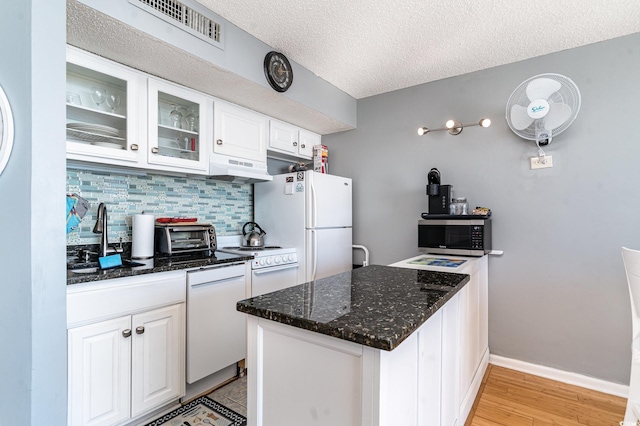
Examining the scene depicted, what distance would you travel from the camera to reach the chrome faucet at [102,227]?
1.89 metres

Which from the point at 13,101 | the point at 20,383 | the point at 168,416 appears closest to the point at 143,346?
the point at 168,416

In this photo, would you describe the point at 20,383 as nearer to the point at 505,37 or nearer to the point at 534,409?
the point at 534,409

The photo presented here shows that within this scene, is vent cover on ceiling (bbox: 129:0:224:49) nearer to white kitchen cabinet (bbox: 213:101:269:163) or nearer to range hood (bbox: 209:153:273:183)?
white kitchen cabinet (bbox: 213:101:269:163)

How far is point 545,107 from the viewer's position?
2141 millimetres

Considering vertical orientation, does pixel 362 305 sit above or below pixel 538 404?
above

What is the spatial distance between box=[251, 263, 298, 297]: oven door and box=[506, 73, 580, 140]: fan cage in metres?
2.13

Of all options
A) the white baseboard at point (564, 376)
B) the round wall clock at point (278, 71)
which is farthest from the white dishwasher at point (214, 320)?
the white baseboard at point (564, 376)

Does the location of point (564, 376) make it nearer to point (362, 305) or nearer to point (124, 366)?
point (362, 305)

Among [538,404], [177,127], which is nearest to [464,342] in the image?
[538,404]

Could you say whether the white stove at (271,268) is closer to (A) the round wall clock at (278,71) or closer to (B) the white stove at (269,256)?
(B) the white stove at (269,256)

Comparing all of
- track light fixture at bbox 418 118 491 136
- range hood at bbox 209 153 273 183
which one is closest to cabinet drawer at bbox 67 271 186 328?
range hood at bbox 209 153 273 183

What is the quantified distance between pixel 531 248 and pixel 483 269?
1.46 ft

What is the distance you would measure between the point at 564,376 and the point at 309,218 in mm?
2291

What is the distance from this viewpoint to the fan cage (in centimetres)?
215
